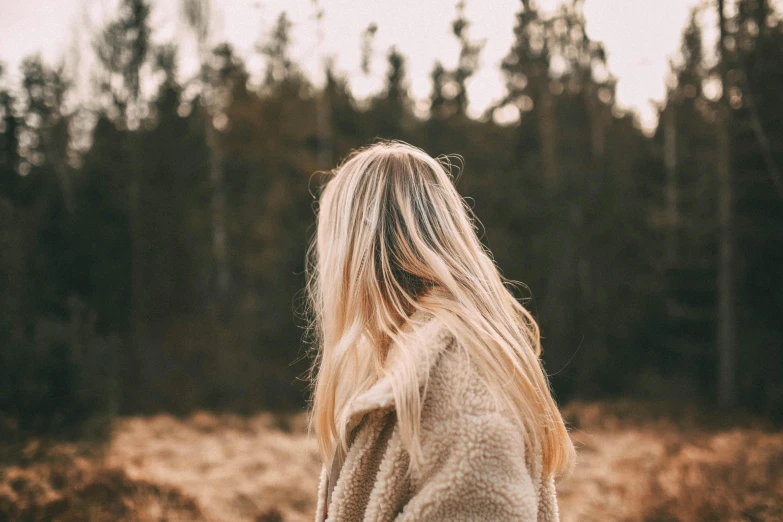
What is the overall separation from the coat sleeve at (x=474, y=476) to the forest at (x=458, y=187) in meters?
9.40

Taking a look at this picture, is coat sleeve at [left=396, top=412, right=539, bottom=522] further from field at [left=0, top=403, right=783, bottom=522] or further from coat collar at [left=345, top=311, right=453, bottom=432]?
field at [left=0, top=403, right=783, bottom=522]

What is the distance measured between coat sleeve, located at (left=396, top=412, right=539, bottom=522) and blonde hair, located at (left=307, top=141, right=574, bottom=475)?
14 centimetres

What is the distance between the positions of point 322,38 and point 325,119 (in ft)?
20.0

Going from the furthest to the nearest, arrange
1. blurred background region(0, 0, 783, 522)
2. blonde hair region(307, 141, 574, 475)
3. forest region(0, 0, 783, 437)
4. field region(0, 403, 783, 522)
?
forest region(0, 0, 783, 437)
blurred background region(0, 0, 783, 522)
field region(0, 403, 783, 522)
blonde hair region(307, 141, 574, 475)

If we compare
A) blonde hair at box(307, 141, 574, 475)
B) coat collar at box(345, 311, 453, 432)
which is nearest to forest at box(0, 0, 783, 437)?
blonde hair at box(307, 141, 574, 475)

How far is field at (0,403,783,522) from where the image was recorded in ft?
15.8

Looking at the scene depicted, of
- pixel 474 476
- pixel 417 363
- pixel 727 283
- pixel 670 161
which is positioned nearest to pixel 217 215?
pixel 727 283

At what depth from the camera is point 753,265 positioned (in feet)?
39.9

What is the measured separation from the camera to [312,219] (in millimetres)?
14312

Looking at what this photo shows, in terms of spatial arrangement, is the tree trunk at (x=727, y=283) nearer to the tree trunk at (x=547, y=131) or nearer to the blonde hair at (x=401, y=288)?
the tree trunk at (x=547, y=131)

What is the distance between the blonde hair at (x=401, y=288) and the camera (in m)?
1.32

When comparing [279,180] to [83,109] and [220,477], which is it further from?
[220,477]

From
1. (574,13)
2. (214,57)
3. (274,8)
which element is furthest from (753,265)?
(214,57)

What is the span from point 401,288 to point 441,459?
0.42 m
